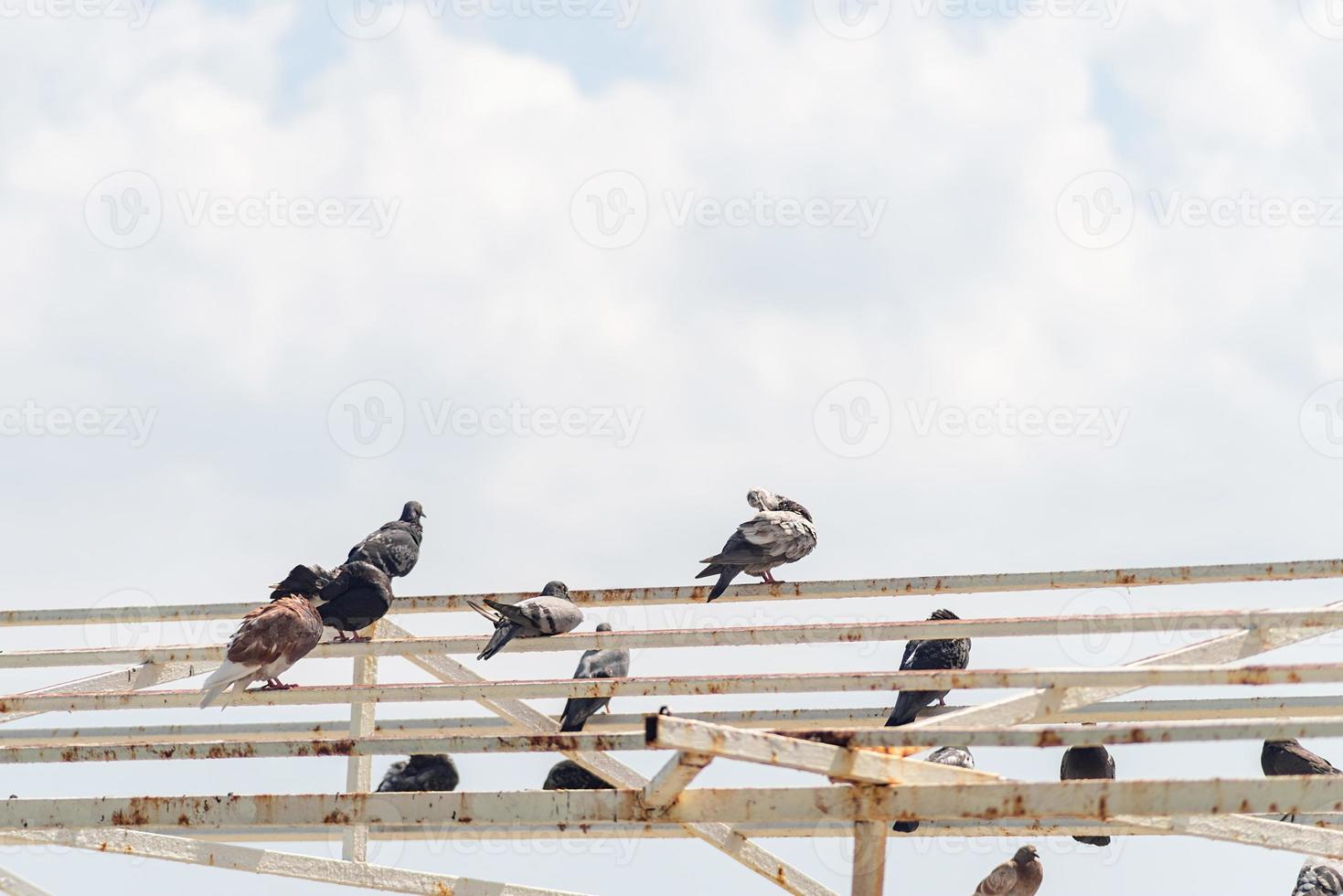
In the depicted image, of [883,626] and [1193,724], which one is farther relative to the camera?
[883,626]

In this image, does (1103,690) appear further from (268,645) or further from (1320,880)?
(268,645)

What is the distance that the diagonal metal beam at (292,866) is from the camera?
8.84m

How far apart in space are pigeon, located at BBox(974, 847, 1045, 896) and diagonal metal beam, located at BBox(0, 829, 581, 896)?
15.3ft

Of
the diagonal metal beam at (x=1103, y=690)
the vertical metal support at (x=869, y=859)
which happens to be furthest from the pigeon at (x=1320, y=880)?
the vertical metal support at (x=869, y=859)

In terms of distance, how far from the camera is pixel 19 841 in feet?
31.2

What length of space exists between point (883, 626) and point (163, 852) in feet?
12.9

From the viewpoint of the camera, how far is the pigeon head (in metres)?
11.3

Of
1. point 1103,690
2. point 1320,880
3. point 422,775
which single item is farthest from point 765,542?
point 1103,690

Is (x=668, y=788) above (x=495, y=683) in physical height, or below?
below

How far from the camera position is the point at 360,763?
9.91 m

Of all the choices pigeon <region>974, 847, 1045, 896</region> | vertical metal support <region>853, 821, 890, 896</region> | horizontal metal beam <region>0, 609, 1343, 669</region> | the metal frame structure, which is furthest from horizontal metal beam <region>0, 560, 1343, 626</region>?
vertical metal support <region>853, 821, 890, 896</region>

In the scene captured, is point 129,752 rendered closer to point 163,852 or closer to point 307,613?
point 163,852

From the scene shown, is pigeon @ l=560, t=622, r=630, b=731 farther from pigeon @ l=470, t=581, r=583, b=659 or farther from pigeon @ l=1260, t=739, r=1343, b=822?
pigeon @ l=1260, t=739, r=1343, b=822

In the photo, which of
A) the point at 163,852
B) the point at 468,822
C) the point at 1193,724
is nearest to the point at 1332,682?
the point at 1193,724
